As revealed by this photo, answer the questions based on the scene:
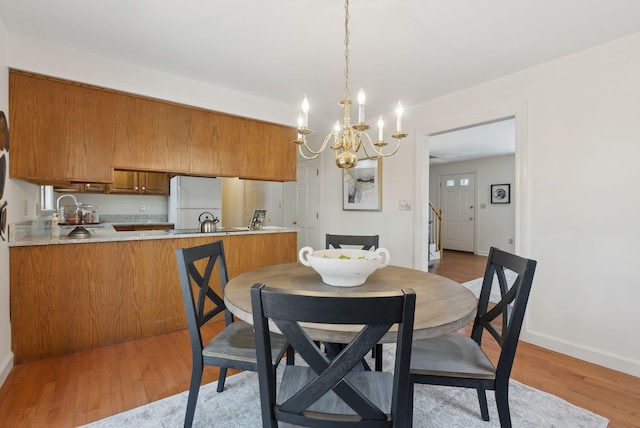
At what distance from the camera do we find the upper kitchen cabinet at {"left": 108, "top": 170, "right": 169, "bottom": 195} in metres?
4.65

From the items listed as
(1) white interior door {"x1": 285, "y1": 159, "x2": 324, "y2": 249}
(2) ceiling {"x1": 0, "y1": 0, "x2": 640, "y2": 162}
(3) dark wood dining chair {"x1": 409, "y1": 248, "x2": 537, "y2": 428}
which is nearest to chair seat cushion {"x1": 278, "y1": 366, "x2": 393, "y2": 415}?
(3) dark wood dining chair {"x1": 409, "y1": 248, "x2": 537, "y2": 428}

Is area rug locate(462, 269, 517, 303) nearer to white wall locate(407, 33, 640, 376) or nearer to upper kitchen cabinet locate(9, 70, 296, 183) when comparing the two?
white wall locate(407, 33, 640, 376)

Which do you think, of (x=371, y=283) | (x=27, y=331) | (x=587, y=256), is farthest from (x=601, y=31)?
(x=27, y=331)

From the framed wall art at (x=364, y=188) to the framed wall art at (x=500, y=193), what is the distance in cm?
438

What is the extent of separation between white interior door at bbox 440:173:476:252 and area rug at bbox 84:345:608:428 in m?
6.01

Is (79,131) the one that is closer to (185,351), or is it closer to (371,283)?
(185,351)

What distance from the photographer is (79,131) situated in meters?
2.46

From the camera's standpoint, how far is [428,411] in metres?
1.68

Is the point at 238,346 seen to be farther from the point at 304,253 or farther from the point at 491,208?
the point at 491,208

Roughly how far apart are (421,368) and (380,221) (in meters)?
2.66

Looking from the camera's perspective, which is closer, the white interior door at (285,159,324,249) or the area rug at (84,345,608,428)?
the area rug at (84,345,608,428)

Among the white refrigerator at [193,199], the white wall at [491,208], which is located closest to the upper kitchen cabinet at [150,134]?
the white refrigerator at [193,199]

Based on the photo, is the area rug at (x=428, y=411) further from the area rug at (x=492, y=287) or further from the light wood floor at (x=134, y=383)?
the area rug at (x=492, y=287)

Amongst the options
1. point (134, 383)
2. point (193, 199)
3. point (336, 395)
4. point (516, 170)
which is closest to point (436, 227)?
point (516, 170)
